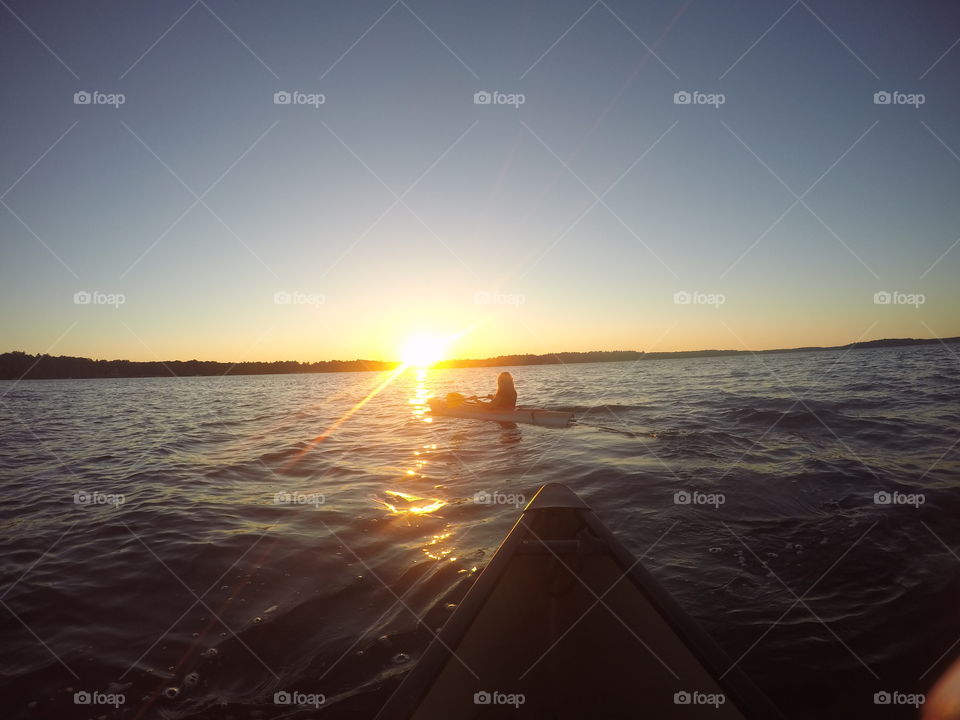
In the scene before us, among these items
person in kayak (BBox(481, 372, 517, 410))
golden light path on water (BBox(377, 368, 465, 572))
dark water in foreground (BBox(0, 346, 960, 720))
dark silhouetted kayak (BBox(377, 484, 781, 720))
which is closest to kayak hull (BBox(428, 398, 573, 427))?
person in kayak (BBox(481, 372, 517, 410))

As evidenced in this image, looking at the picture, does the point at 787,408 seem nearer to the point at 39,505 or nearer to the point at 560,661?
the point at 560,661

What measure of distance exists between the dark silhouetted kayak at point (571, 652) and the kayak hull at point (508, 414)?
13.0 m

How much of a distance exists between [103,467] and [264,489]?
21.1ft

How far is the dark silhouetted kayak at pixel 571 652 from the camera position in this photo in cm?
280

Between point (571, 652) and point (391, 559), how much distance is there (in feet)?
11.6

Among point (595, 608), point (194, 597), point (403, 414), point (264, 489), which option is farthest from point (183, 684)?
point (403, 414)

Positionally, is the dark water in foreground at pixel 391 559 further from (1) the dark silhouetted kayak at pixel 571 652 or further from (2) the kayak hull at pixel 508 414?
(2) the kayak hull at pixel 508 414

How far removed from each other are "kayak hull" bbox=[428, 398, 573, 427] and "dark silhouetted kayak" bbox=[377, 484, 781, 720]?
13.0 metres

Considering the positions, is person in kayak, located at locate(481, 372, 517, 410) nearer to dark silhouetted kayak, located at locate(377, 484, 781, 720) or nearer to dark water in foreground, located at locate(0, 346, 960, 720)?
dark water in foreground, located at locate(0, 346, 960, 720)

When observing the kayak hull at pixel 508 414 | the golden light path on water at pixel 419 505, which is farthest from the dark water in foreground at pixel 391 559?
the kayak hull at pixel 508 414

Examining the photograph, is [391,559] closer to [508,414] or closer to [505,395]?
[508,414]

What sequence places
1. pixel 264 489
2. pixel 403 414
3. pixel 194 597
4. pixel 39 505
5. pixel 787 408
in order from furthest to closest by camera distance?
pixel 403 414 → pixel 787 408 → pixel 264 489 → pixel 39 505 → pixel 194 597

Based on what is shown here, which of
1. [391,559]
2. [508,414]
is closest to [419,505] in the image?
[391,559]

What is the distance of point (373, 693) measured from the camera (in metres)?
3.74
